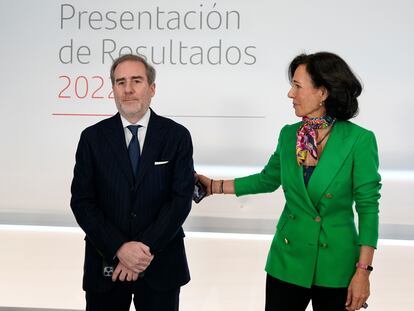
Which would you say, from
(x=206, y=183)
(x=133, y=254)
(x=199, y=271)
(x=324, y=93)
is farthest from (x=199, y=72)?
(x=133, y=254)

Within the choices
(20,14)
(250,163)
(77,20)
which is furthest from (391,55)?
(20,14)

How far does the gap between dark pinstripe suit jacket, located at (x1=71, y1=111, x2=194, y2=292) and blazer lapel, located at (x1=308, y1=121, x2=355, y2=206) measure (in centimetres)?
46

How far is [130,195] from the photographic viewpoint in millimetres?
2006

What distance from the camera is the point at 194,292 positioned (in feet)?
11.5

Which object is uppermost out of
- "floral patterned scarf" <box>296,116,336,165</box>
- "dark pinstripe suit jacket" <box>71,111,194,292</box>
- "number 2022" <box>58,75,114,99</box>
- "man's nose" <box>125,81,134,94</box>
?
"number 2022" <box>58,75,114,99</box>

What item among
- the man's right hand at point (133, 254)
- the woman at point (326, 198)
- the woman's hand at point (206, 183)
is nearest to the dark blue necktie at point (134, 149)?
the man's right hand at point (133, 254)

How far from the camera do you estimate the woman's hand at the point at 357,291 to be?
6.02 ft

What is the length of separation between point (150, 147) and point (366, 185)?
0.76 meters

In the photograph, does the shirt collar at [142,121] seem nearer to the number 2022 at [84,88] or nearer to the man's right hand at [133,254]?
the man's right hand at [133,254]

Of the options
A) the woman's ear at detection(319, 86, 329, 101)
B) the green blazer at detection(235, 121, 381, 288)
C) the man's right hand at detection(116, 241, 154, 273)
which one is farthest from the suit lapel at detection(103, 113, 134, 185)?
the woman's ear at detection(319, 86, 329, 101)

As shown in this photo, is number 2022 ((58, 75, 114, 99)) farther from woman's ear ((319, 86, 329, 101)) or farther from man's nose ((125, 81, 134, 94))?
woman's ear ((319, 86, 329, 101))

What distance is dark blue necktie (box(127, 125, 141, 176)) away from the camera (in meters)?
2.05

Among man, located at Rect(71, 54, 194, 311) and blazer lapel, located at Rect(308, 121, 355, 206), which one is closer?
blazer lapel, located at Rect(308, 121, 355, 206)

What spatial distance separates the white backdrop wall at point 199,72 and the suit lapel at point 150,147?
60.5 inches
